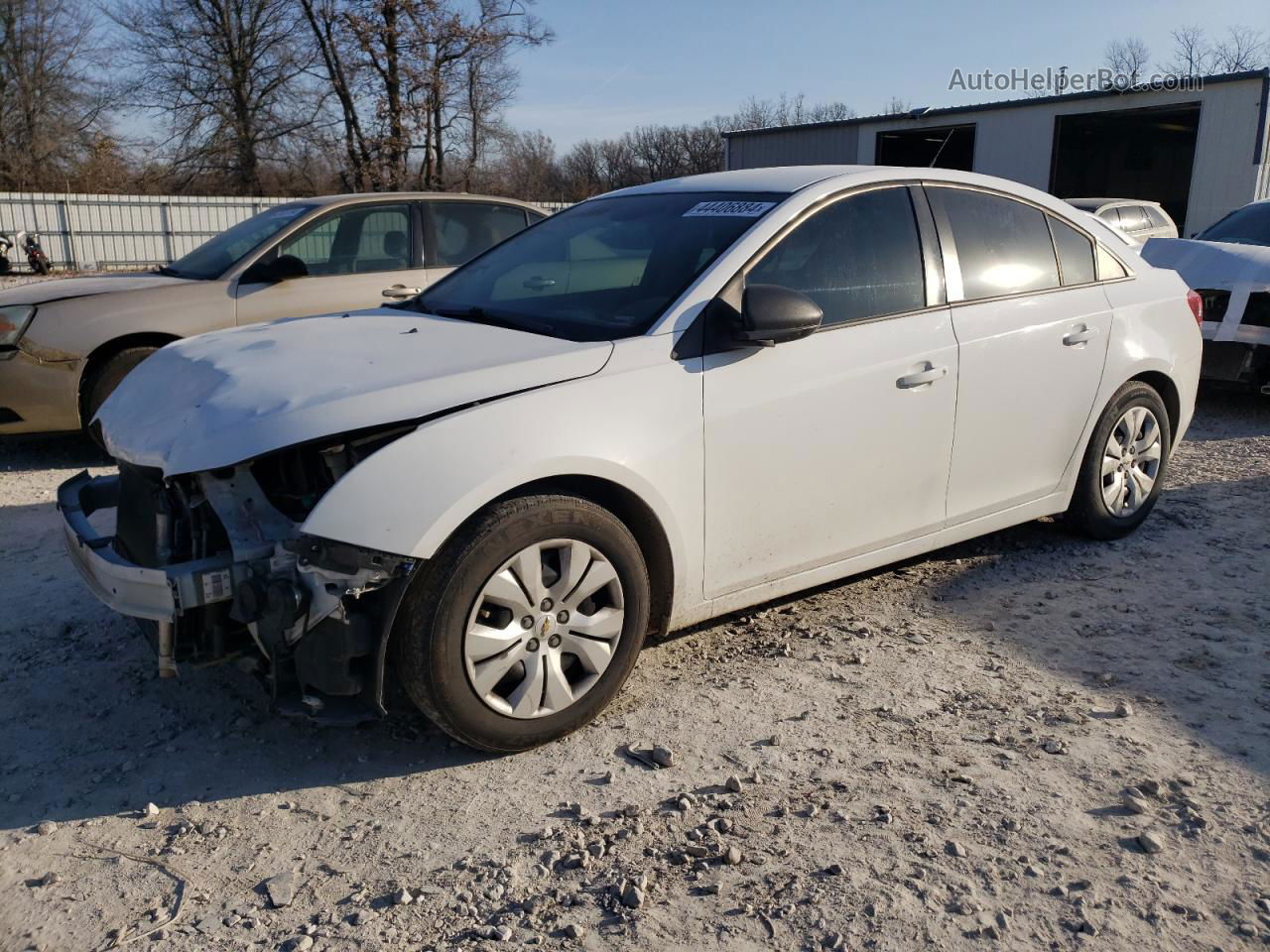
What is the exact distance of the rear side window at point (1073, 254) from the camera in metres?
4.74

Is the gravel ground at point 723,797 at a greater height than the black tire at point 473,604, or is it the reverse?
the black tire at point 473,604

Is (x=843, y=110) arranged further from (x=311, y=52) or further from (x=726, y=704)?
(x=726, y=704)

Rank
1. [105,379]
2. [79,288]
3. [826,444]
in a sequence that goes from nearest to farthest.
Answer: [826,444] < [105,379] < [79,288]

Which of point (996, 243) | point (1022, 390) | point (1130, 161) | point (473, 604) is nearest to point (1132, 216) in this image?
point (996, 243)

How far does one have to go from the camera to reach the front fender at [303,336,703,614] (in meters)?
2.84

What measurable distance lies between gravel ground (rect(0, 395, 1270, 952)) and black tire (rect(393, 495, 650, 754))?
14 centimetres

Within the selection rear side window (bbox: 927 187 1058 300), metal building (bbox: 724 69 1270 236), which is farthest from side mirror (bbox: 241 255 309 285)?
metal building (bbox: 724 69 1270 236)

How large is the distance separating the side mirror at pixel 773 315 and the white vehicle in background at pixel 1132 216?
14.6 metres

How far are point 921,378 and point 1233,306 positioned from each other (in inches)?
212

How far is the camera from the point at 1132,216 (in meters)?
17.4

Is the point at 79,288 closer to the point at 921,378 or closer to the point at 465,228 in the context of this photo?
the point at 465,228

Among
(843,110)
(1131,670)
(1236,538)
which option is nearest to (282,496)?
(1131,670)

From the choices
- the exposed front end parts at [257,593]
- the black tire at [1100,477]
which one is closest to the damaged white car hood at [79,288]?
the exposed front end parts at [257,593]

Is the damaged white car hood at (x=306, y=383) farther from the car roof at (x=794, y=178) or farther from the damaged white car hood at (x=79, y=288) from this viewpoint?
the damaged white car hood at (x=79, y=288)
